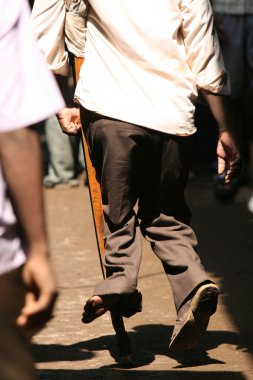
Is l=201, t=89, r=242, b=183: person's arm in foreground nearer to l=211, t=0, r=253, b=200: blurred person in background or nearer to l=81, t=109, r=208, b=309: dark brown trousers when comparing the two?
l=81, t=109, r=208, b=309: dark brown trousers

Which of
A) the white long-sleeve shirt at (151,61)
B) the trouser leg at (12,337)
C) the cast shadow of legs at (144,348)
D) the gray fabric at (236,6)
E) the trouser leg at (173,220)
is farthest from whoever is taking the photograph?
the gray fabric at (236,6)

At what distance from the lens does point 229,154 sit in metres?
5.12

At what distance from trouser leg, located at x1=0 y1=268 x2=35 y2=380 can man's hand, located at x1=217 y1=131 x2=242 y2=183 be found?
251cm

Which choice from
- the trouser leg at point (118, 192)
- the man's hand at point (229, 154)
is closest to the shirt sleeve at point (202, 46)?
the man's hand at point (229, 154)

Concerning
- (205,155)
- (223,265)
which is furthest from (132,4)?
(205,155)

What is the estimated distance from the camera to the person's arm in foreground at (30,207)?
2.64 metres

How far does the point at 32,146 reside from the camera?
2.68 meters

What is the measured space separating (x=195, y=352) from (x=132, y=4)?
5.65ft

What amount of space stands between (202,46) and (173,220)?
0.77 m

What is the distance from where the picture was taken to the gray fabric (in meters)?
8.63

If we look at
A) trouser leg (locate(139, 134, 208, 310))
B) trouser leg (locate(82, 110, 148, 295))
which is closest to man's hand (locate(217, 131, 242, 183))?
trouser leg (locate(139, 134, 208, 310))

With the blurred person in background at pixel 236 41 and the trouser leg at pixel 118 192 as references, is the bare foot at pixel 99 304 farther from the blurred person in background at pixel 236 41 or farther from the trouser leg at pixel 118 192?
the blurred person in background at pixel 236 41

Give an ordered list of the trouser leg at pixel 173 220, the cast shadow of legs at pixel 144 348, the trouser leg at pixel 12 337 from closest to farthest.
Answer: the trouser leg at pixel 12 337 < the trouser leg at pixel 173 220 < the cast shadow of legs at pixel 144 348

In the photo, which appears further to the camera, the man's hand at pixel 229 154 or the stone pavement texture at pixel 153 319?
the stone pavement texture at pixel 153 319
